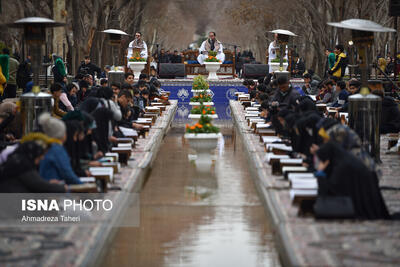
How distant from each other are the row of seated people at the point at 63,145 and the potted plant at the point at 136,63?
67.5ft

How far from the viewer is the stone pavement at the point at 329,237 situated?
9.52 m

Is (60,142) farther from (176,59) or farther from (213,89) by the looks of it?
(176,59)

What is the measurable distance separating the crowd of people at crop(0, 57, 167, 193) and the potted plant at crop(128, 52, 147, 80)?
63.4 ft

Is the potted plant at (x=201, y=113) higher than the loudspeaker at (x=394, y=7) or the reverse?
the reverse

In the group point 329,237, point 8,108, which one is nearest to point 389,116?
point 8,108

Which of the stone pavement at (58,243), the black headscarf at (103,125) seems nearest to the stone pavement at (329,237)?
the stone pavement at (58,243)

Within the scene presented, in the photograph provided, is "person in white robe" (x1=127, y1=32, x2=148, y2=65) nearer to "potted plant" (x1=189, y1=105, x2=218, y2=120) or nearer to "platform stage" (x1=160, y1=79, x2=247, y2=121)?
"platform stage" (x1=160, y1=79, x2=247, y2=121)

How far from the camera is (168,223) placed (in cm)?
1309

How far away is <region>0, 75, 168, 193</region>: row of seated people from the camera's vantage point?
1134cm

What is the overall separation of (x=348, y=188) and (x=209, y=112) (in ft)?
40.3

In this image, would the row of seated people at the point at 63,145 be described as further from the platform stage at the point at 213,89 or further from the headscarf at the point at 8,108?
the platform stage at the point at 213,89

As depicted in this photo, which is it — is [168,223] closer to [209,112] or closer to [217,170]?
[217,170]

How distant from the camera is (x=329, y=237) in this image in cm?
1048

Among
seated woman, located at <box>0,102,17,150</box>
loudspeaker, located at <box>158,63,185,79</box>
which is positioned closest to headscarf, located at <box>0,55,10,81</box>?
seated woman, located at <box>0,102,17,150</box>
